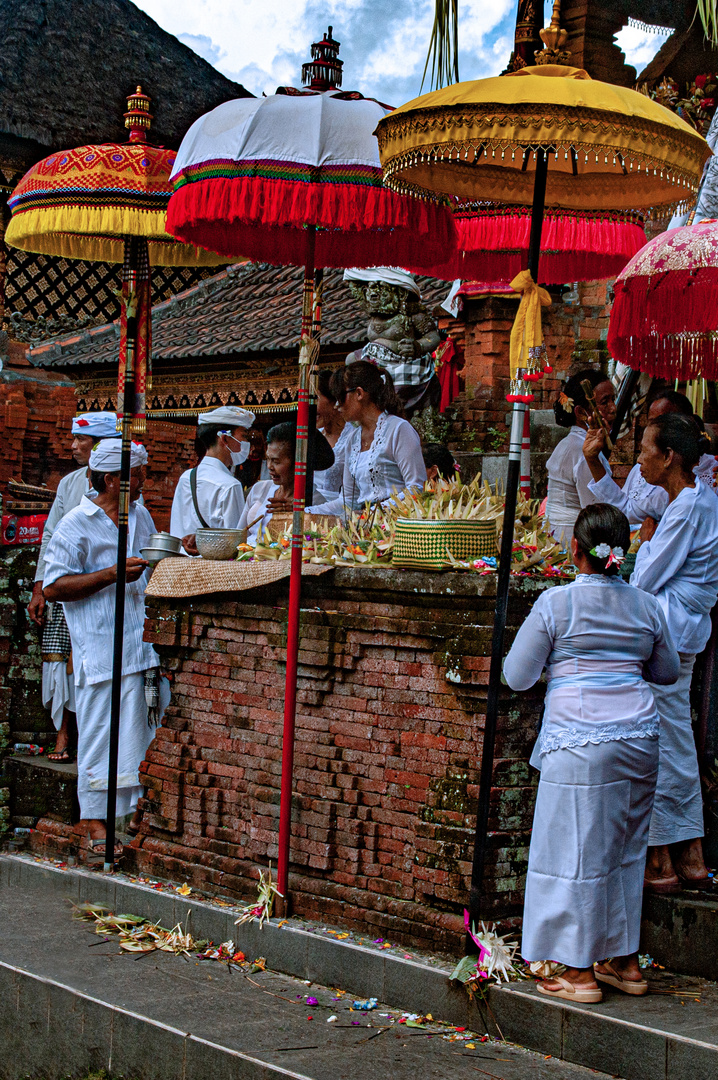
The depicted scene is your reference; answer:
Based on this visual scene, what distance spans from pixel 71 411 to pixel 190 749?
36.3 feet

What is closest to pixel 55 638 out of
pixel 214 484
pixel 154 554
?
pixel 154 554

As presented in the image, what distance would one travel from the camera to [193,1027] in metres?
4.59

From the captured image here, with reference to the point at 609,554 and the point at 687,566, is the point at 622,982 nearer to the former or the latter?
the point at 609,554

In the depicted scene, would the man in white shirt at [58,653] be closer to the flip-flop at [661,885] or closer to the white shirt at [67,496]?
the white shirt at [67,496]

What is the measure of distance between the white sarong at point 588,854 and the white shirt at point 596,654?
0.07 meters

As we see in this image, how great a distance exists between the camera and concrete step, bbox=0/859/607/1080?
14.0 feet

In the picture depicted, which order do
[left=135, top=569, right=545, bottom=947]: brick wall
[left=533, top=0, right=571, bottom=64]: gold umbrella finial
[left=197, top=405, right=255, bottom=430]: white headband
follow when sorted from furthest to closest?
[left=197, top=405, right=255, bottom=430]: white headband, [left=533, top=0, right=571, bottom=64]: gold umbrella finial, [left=135, top=569, right=545, bottom=947]: brick wall

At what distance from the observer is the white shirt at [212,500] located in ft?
25.7

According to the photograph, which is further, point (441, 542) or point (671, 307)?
point (671, 307)

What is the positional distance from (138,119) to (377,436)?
95.4 inches

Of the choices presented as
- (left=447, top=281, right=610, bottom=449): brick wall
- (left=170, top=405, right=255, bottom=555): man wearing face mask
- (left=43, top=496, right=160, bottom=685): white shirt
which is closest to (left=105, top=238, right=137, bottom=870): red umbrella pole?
(left=43, top=496, right=160, bottom=685): white shirt

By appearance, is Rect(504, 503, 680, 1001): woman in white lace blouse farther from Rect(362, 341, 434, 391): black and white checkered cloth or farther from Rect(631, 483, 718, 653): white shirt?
Rect(362, 341, 434, 391): black and white checkered cloth

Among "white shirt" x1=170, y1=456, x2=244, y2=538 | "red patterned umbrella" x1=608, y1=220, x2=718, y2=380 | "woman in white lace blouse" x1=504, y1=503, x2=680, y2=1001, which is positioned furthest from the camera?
"white shirt" x1=170, y1=456, x2=244, y2=538

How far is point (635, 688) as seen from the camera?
448 cm
